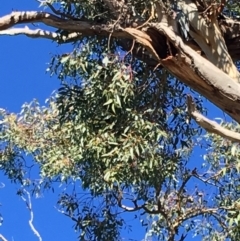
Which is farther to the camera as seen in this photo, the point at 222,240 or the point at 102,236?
the point at 222,240

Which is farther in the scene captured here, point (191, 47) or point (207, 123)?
point (191, 47)

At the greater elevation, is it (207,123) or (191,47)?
(191,47)

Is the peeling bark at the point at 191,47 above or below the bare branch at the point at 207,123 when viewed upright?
above

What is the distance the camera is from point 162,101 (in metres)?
6.27

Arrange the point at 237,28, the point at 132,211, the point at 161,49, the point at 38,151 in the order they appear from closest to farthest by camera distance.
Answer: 1. the point at 161,49
2. the point at 237,28
3. the point at 132,211
4. the point at 38,151

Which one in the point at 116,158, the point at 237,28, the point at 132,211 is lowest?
the point at 116,158

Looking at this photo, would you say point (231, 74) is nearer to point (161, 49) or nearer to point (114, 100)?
point (161, 49)

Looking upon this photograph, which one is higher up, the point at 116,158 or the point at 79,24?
the point at 79,24

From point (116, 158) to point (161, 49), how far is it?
3.02ft

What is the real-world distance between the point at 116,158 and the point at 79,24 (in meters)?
1.12

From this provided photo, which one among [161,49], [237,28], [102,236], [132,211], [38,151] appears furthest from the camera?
[38,151]

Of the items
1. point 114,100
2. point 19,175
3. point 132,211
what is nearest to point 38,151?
point 19,175

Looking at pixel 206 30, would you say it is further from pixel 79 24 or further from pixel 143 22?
pixel 79 24

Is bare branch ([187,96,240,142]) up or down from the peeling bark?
down
